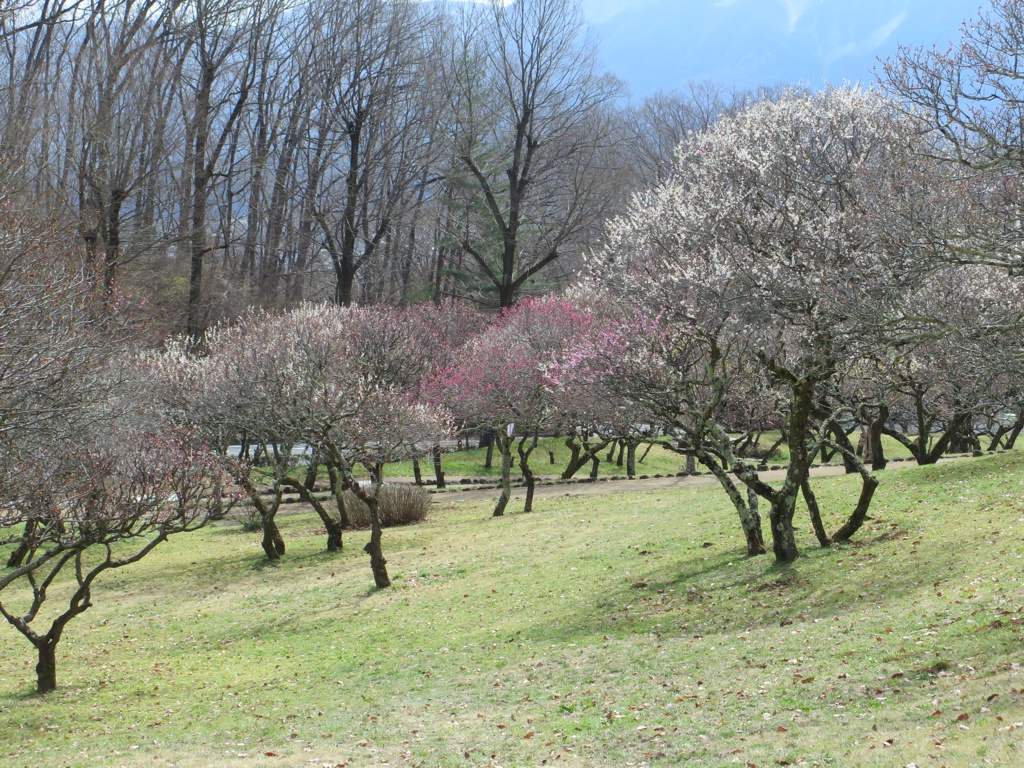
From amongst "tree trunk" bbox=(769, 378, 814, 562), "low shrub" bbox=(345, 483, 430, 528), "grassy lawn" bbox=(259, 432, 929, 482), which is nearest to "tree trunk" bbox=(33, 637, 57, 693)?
"tree trunk" bbox=(769, 378, 814, 562)

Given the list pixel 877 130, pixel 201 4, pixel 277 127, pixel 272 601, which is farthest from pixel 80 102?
pixel 877 130

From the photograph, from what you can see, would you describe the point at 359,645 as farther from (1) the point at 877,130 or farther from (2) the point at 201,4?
(2) the point at 201,4

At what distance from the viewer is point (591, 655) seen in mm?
12586

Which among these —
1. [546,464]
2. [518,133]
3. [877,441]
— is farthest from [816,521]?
[518,133]

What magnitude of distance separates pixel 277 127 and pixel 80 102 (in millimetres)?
15235

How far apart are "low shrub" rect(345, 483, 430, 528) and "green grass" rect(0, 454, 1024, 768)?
6.21 meters

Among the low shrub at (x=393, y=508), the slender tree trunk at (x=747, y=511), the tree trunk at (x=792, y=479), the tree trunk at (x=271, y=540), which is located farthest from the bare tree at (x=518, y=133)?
the tree trunk at (x=792, y=479)

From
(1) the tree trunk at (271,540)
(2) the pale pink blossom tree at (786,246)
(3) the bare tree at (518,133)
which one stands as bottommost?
(1) the tree trunk at (271,540)

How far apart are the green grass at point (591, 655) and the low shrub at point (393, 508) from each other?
20.4 ft

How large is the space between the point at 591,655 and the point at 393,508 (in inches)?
693

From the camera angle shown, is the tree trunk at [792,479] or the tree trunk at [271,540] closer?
the tree trunk at [792,479]

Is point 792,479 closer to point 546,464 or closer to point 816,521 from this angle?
point 816,521

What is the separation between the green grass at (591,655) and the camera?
8586 millimetres

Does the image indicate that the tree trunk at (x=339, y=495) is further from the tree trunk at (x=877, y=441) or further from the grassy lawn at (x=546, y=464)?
the tree trunk at (x=877, y=441)
